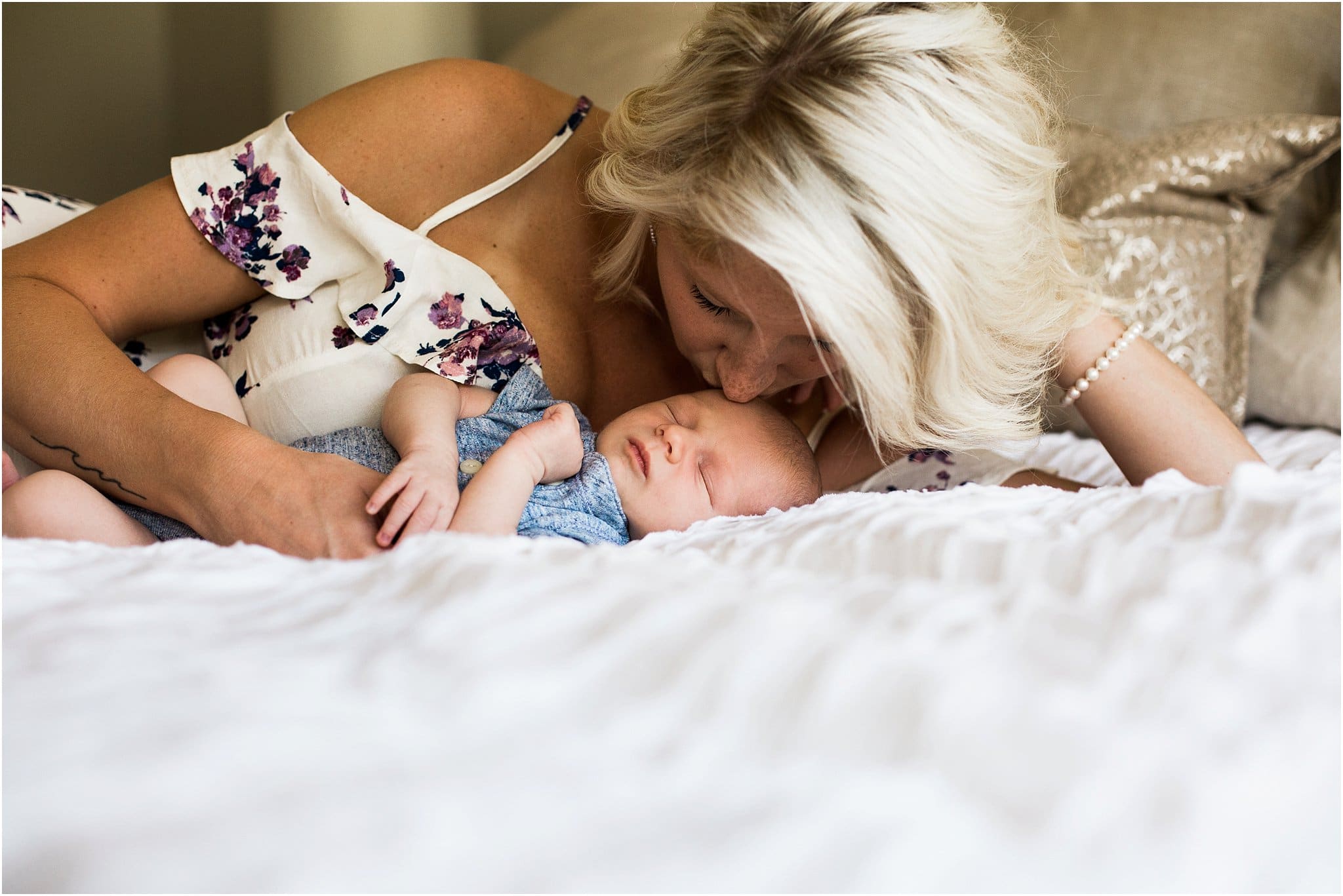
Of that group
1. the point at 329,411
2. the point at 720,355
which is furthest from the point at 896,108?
the point at 329,411

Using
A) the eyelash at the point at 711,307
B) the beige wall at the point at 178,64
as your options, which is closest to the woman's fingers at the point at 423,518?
the eyelash at the point at 711,307

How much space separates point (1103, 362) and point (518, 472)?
2.51 feet

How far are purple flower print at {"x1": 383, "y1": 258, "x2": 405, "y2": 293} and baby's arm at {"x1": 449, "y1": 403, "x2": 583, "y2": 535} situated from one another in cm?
28

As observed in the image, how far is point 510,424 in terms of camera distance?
3.56 feet

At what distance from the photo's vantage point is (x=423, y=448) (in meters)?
0.89

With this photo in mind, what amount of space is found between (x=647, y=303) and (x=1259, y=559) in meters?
0.89

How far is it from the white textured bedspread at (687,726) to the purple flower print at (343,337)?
1.83 ft

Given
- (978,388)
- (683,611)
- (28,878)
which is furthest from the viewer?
(978,388)

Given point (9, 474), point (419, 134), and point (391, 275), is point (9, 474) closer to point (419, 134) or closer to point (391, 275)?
point (391, 275)

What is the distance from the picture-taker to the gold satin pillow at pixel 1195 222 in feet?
4.93

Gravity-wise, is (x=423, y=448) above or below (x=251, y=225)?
below

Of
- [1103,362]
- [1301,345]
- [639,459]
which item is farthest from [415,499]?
[1301,345]

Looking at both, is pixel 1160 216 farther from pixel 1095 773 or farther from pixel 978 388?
pixel 1095 773

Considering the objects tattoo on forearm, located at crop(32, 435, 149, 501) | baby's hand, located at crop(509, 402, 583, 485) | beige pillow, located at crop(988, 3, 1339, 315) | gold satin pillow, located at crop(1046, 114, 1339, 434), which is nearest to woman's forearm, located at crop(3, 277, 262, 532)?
tattoo on forearm, located at crop(32, 435, 149, 501)
